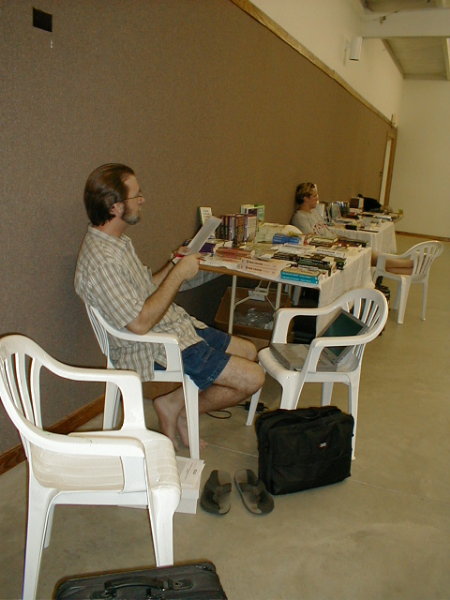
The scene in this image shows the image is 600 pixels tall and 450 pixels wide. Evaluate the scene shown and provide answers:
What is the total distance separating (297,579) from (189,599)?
70 centimetres

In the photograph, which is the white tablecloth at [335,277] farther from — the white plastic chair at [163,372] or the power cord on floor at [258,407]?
the white plastic chair at [163,372]

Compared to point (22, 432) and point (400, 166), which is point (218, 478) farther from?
point (400, 166)

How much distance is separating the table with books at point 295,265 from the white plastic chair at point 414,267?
3.85 ft

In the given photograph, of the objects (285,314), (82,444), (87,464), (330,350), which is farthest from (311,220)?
(82,444)

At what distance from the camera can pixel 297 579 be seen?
1.67 metres

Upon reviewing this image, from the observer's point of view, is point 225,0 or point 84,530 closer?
point 84,530

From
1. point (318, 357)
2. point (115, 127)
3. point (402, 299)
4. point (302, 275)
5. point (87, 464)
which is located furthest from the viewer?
point (402, 299)

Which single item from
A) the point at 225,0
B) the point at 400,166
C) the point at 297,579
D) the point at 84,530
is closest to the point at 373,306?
the point at 297,579

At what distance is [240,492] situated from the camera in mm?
2057

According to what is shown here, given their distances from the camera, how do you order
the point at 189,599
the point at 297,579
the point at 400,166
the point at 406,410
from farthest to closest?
the point at 400,166 → the point at 406,410 → the point at 297,579 → the point at 189,599

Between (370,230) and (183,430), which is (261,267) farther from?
(370,230)

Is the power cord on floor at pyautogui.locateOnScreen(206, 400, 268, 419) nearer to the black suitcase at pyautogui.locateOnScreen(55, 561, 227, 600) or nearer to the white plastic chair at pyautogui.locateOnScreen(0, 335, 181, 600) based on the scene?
the white plastic chair at pyautogui.locateOnScreen(0, 335, 181, 600)

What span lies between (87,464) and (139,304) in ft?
2.09

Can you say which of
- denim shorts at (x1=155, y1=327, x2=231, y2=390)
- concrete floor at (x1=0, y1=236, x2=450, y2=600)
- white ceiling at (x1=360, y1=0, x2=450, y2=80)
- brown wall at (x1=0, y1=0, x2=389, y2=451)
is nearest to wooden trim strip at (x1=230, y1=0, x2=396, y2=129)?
brown wall at (x1=0, y1=0, x2=389, y2=451)
